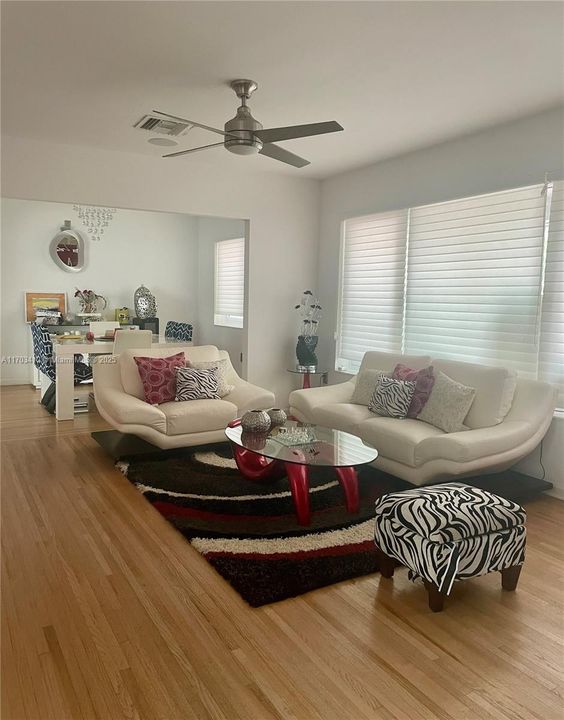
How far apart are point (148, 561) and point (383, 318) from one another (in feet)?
11.4

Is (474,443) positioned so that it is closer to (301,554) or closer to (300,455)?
(300,455)

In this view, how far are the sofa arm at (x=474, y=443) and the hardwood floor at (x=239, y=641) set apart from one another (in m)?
0.61

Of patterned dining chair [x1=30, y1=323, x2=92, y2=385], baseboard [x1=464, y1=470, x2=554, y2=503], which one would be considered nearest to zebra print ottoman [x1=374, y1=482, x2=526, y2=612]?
baseboard [x1=464, y1=470, x2=554, y2=503]

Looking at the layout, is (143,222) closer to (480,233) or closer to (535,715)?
(480,233)

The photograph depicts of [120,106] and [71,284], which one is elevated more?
[120,106]

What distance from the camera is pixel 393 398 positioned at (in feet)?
14.2

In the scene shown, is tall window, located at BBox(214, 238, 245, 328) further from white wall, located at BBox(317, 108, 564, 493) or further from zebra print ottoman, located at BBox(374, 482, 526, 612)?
zebra print ottoman, located at BBox(374, 482, 526, 612)

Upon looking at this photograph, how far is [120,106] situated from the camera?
12.8ft

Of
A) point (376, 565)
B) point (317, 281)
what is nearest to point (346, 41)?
point (376, 565)

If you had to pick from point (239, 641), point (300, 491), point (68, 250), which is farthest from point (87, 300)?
point (239, 641)

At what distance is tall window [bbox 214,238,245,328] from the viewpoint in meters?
7.71

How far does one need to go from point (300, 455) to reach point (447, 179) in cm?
284

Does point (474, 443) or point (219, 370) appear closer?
point (474, 443)

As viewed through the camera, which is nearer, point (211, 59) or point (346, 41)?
point (346, 41)
